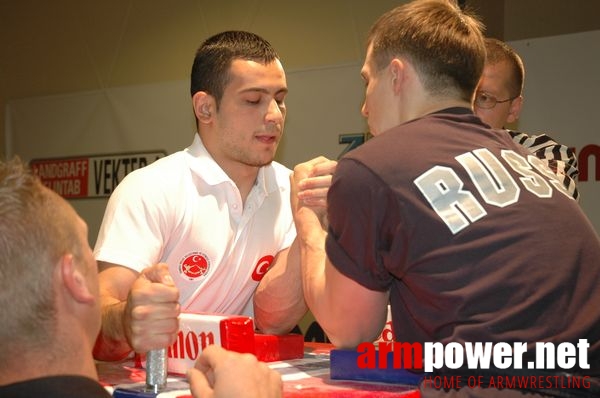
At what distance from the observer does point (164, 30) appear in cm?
534

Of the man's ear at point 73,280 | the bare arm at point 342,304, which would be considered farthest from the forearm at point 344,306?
the man's ear at point 73,280

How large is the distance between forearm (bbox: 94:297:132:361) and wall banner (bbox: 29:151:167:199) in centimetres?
335

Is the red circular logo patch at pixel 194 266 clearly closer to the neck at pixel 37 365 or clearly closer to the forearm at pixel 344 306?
the forearm at pixel 344 306

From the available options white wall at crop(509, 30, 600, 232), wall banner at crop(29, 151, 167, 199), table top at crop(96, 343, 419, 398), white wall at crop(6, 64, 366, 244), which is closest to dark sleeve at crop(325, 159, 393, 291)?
table top at crop(96, 343, 419, 398)

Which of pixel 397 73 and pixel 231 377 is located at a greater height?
pixel 397 73

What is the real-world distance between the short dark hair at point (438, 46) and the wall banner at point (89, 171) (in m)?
3.62

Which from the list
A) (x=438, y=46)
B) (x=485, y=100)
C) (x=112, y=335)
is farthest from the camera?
(x=485, y=100)

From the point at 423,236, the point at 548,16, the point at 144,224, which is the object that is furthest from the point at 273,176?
the point at 548,16

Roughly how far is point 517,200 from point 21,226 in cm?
79

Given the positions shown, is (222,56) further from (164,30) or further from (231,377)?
(164,30)

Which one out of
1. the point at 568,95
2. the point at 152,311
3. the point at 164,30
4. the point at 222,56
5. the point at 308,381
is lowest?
the point at 308,381

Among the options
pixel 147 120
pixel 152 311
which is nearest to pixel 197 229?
pixel 152 311

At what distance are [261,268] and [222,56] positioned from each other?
678mm

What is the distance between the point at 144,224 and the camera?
202cm
